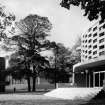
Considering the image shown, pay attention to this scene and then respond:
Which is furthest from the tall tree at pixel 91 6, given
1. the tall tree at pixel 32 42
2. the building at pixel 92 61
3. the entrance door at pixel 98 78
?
the tall tree at pixel 32 42

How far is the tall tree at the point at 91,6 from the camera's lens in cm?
1669

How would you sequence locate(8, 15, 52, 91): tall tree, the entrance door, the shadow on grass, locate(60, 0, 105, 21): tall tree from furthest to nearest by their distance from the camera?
locate(8, 15, 52, 91): tall tree → the entrance door → the shadow on grass → locate(60, 0, 105, 21): tall tree

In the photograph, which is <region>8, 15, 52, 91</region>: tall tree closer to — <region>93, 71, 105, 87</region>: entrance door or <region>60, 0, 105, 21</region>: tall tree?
<region>93, 71, 105, 87</region>: entrance door

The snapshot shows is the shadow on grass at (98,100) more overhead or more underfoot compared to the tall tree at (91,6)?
more underfoot

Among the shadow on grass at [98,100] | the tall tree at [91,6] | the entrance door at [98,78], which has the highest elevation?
the tall tree at [91,6]

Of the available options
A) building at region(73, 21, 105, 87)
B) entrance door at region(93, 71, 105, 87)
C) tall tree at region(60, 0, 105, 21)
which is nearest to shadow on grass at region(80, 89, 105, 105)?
tall tree at region(60, 0, 105, 21)

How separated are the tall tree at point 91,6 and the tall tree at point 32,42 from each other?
3418cm

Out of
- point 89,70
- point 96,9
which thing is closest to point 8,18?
point 96,9

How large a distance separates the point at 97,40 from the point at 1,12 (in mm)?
54810

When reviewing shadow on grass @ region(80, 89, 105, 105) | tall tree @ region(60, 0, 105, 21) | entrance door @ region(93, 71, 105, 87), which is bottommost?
shadow on grass @ region(80, 89, 105, 105)

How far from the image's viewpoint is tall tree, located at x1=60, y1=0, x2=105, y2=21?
54.7 ft

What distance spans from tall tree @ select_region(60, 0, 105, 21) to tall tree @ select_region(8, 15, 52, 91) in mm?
34183

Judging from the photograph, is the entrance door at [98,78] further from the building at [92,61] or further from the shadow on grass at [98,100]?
the shadow on grass at [98,100]

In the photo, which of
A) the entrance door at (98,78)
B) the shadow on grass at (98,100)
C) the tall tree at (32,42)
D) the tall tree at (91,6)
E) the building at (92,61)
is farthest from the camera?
the tall tree at (32,42)
